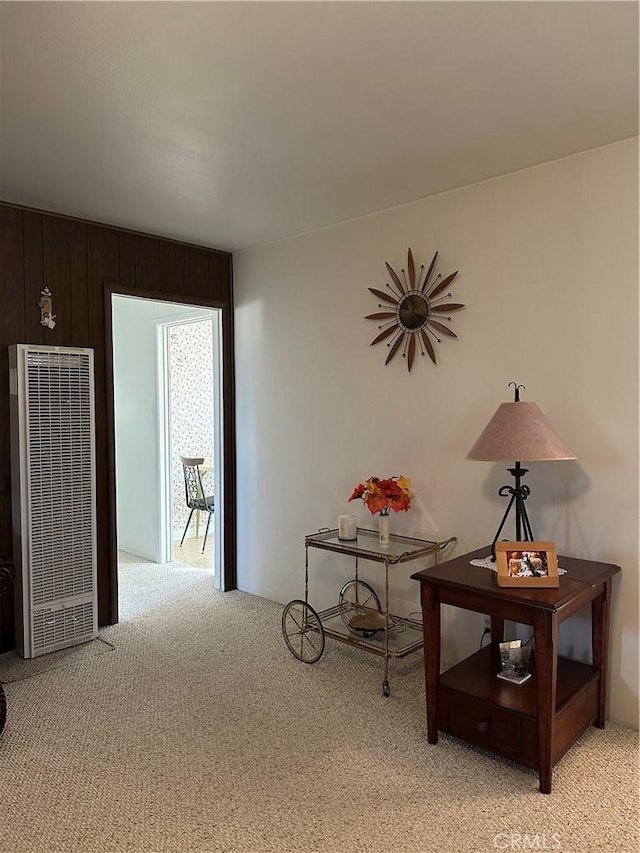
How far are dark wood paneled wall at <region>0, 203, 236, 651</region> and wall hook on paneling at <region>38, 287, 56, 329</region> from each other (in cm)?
3

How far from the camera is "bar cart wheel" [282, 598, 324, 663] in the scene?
330 centimetres

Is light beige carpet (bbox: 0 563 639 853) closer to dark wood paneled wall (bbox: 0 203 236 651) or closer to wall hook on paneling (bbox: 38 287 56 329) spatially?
dark wood paneled wall (bbox: 0 203 236 651)

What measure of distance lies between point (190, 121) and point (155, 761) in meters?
2.40

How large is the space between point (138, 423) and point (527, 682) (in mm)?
3884

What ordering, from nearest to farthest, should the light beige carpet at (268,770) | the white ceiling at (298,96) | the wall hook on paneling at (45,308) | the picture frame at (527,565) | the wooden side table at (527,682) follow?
1. the white ceiling at (298,96)
2. the light beige carpet at (268,770)
3. the wooden side table at (527,682)
4. the picture frame at (527,565)
5. the wall hook on paneling at (45,308)

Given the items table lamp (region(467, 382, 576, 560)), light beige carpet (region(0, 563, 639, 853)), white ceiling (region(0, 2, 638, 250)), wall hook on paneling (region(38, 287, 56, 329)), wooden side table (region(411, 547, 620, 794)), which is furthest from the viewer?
wall hook on paneling (region(38, 287, 56, 329))

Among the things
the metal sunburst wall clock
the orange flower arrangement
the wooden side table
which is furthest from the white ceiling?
the wooden side table

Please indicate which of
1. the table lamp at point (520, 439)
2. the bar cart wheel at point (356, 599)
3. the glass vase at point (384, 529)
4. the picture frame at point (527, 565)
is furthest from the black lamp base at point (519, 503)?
the bar cart wheel at point (356, 599)

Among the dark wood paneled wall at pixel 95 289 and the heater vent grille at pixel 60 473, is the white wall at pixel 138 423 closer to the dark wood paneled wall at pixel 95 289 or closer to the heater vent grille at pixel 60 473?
the dark wood paneled wall at pixel 95 289

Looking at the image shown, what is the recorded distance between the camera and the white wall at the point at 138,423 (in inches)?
206

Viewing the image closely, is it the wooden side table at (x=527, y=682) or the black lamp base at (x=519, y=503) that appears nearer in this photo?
the wooden side table at (x=527, y=682)

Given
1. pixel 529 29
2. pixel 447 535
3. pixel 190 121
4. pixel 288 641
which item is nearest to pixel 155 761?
pixel 288 641

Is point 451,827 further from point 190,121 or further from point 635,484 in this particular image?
point 190,121

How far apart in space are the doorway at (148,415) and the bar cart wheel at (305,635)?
1.49 m
